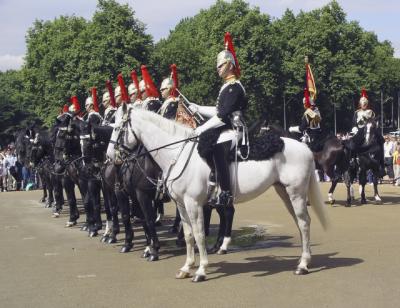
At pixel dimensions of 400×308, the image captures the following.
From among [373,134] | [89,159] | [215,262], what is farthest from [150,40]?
[215,262]

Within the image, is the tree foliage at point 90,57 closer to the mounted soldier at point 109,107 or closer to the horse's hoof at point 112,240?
the mounted soldier at point 109,107

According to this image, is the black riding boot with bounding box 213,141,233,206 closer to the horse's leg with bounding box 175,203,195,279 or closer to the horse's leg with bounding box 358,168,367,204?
the horse's leg with bounding box 175,203,195,279

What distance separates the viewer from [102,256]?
34.5 feet

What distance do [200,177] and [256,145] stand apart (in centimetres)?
90

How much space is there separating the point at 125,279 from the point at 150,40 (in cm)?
4072

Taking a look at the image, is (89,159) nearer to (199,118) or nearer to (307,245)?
(199,118)

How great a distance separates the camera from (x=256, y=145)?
28.3ft

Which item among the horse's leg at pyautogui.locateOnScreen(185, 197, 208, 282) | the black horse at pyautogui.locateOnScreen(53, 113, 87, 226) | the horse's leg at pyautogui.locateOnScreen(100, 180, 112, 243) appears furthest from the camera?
the black horse at pyautogui.locateOnScreen(53, 113, 87, 226)

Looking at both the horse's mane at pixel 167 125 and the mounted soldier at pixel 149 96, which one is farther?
the mounted soldier at pixel 149 96

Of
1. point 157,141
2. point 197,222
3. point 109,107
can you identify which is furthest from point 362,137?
point 197,222

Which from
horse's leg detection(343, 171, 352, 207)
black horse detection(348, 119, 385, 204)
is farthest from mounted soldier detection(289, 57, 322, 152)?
horse's leg detection(343, 171, 352, 207)

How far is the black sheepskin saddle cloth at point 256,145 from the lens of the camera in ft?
27.3

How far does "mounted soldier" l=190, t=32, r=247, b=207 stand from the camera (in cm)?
834

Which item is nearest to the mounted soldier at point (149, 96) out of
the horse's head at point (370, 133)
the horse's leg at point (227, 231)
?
the horse's leg at point (227, 231)
